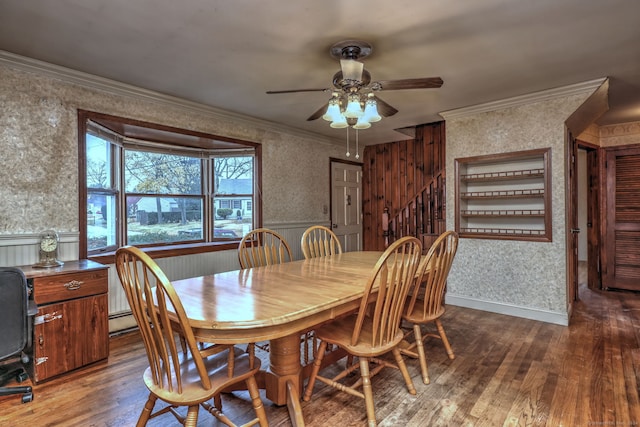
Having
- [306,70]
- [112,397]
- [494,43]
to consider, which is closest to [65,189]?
[112,397]

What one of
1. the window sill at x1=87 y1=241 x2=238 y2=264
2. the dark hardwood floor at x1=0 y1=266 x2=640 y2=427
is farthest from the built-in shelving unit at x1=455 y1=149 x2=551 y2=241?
the window sill at x1=87 y1=241 x2=238 y2=264

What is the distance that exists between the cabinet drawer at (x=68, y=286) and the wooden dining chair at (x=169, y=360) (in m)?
1.31

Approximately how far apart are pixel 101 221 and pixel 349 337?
277 centimetres

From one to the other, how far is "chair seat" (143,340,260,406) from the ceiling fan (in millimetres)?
1646

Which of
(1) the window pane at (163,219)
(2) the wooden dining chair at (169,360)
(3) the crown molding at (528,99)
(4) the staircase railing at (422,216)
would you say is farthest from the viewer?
(4) the staircase railing at (422,216)

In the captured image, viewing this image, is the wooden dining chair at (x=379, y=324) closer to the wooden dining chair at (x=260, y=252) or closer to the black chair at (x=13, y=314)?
the wooden dining chair at (x=260, y=252)

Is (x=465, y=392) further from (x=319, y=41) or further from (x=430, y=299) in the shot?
(x=319, y=41)

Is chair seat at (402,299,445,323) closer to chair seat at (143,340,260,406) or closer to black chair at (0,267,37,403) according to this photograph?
chair seat at (143,340,260,406)

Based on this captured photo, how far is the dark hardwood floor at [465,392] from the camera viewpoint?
1861 mm

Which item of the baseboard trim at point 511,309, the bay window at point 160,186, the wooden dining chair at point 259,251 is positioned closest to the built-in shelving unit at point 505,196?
the baseboard trim at point 511,309

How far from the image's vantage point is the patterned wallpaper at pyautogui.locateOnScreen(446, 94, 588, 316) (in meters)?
3.38

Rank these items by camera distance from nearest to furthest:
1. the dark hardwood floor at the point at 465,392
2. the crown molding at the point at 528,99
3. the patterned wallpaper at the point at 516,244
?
the dark hardwood floor at the point at 465,392 < the crown molding at the point at 528,99 < the patterned wallpaper at the point at 516,244

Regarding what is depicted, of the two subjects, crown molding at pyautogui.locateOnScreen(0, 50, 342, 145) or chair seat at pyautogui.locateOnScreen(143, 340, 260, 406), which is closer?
chair seat at pyautogui.locateOnScreen(143, 340, 260, 406)

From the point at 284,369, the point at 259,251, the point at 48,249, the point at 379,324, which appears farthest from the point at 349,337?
the point at 48,249
